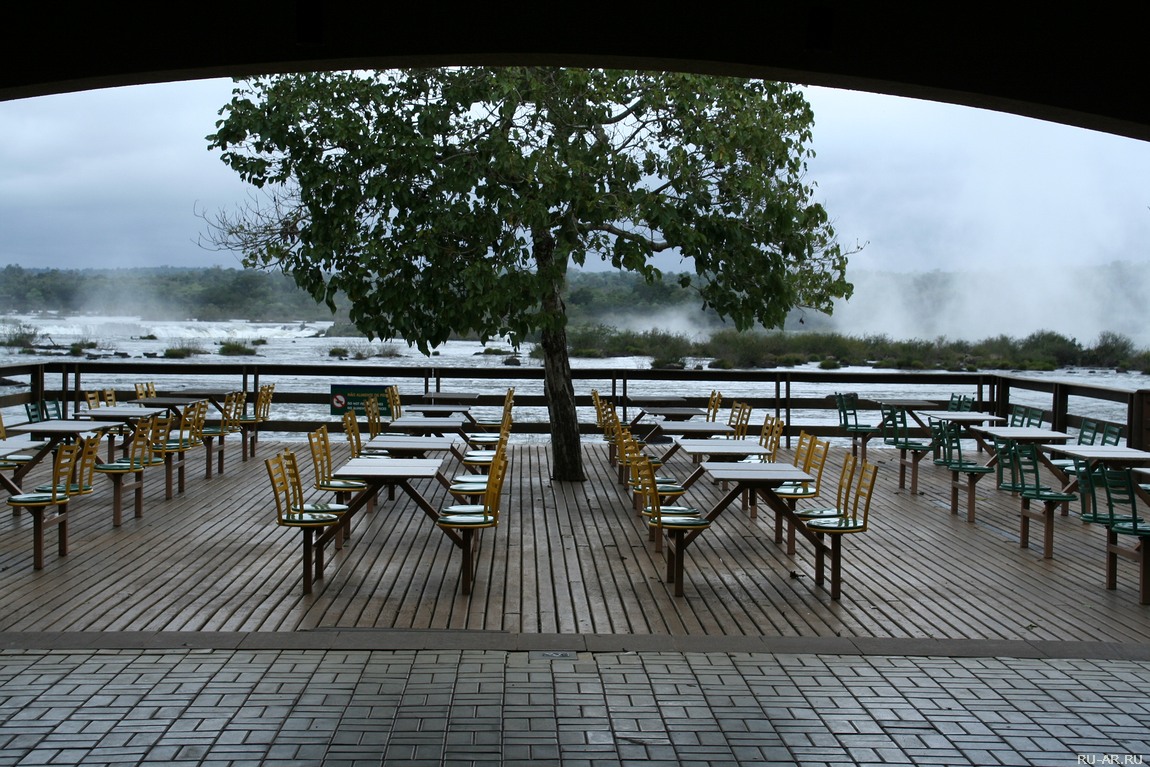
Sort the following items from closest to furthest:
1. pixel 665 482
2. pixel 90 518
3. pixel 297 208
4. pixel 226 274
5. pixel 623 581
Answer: pixel 623 581 → pixel 665 482 → pixel 90 518 → pixel 297 208 → pixel 226 274

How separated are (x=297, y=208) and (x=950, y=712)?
8.43 metres

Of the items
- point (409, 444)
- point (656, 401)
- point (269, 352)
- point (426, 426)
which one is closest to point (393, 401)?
point (426, 426)

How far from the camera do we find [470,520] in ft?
23.1

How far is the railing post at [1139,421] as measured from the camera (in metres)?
11.8

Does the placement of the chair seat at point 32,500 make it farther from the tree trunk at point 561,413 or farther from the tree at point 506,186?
the tree trunk at point 561,413

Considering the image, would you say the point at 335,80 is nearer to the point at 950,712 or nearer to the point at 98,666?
the point at 98,666

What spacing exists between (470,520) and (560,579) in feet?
2.53

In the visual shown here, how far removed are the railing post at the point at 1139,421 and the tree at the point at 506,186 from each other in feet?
13.3

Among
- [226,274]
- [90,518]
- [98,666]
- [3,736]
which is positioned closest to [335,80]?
[90,518]

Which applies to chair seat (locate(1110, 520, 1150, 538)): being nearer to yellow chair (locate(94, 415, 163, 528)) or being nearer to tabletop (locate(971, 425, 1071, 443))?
tabletop (locate(971, 425, 1071, 443))

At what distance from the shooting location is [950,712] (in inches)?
191

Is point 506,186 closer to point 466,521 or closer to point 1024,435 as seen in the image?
point 466,521

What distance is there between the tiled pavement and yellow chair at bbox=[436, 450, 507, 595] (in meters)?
1.09

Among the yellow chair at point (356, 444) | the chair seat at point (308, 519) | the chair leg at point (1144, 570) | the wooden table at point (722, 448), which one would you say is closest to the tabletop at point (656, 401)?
the wooden table at point (722, 448)
